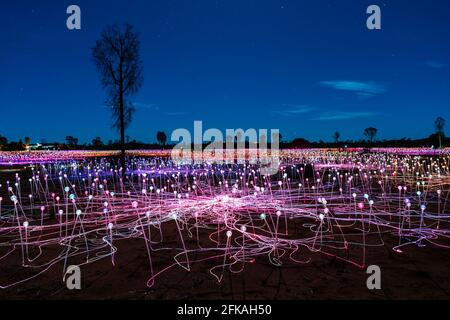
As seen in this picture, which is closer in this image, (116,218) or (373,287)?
(373,287)

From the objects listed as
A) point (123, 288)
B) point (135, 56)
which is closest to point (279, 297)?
point (123, 288)

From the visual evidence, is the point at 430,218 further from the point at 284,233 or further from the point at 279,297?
the point at 279,297

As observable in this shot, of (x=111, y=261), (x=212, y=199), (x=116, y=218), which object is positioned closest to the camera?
(x=111, y=261)

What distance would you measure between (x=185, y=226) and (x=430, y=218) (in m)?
5.90

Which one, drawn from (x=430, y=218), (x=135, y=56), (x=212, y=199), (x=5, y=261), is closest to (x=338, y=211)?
(x=430, y=218)

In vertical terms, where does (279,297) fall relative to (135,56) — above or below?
below

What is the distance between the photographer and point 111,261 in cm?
640

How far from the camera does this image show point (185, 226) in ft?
29.4

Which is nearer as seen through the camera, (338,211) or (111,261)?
(111,261)

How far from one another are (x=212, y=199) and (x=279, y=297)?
24.3 feet
